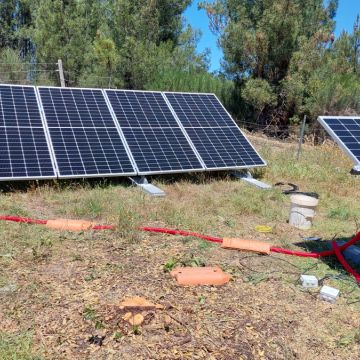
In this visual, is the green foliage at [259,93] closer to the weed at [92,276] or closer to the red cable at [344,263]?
the red cable at [344,263]

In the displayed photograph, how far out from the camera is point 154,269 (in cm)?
481

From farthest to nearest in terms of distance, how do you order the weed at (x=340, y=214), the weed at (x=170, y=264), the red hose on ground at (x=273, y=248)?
1. the weed at (x=340, y=214)
2. the red hose on ground at (x=273, y=248)
3. the weed at (x=170, y=264)

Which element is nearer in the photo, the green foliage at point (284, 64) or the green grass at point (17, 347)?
the green grass at point (17, 347)

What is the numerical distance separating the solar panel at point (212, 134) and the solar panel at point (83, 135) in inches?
62.0

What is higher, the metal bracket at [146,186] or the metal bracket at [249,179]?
the metal bracket at [249,179]

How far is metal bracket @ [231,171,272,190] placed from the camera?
8.57 meters

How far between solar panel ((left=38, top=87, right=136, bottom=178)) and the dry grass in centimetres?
40

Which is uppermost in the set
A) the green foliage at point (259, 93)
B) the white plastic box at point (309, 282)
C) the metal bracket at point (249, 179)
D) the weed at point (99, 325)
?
the green foliage at point (259, 93)

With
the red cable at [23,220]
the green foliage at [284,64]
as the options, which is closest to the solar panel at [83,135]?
the red cable at [23,220]

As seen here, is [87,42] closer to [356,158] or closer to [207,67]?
[207,67]

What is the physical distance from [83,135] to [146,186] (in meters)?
1.46

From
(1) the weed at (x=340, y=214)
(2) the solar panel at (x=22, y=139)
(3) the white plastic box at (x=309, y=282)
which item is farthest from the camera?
(1) the weed at (x=340, y=214)

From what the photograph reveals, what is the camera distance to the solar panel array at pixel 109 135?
748 centimetres

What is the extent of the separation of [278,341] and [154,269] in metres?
1.55
